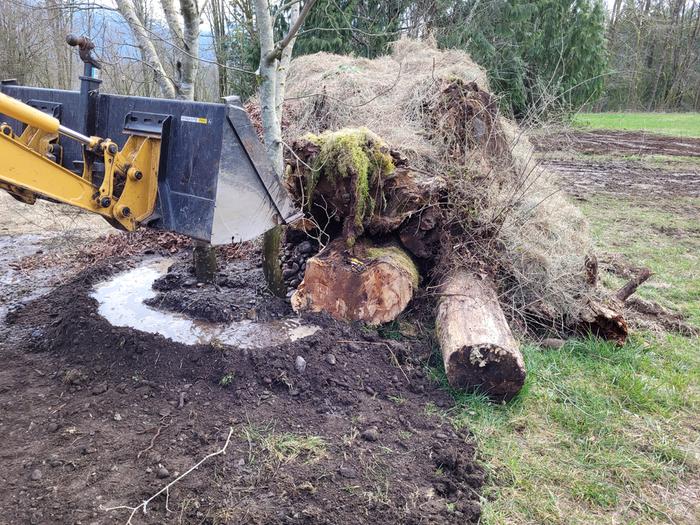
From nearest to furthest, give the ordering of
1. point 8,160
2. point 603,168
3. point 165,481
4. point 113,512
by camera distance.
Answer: point 113,512 → point 165,481 → point 8,160 → point 603,168

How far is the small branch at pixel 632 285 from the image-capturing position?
480cm

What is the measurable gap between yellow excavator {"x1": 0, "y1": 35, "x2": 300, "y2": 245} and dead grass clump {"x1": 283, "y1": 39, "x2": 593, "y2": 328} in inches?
40.1

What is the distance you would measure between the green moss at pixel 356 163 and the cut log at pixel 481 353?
1058mm

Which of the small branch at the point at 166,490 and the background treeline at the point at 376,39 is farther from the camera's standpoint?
the background treeline at the point at 376,39

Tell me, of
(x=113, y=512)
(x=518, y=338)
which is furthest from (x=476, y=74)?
(x=113, y=512)

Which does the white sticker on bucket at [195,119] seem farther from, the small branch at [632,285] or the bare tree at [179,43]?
the small branch at [632,285]

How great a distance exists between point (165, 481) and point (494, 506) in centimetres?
158

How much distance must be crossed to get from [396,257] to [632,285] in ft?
7.15

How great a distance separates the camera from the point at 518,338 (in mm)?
4398

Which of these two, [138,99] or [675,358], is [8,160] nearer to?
[138,99]

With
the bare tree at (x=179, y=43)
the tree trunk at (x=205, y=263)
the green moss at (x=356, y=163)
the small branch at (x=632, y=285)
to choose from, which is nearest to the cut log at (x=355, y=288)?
the green moss at (x=356, y=163)

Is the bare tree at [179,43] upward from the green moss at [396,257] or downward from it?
upward

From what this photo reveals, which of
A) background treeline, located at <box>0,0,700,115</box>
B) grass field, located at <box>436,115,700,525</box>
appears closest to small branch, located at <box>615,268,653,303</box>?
grass field, located at <box>436,115,700,525</box>

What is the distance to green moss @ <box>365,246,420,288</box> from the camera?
4156 mm
